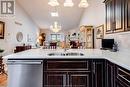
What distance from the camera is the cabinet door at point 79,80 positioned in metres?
3.12

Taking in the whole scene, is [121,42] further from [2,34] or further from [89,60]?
[2,34]

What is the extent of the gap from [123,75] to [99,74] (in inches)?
41.7

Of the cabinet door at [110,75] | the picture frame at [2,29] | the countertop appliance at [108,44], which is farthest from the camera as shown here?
the picture frame at [2,29]

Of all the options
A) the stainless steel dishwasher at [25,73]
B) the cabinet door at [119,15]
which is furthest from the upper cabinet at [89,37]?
the stainless steel dishwasher at [25,73]

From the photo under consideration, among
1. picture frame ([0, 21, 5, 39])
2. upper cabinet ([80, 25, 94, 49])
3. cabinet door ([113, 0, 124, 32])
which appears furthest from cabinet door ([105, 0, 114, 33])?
picture frame ([0, 21, 5, 39])

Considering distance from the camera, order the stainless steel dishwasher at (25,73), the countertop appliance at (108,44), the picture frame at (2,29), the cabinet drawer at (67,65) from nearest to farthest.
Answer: the stainless steel dishwasher at (25,73) < the cabinet drawer at (67,65) < the countertop appliance at (108,44) < the picture frame at (2,29)

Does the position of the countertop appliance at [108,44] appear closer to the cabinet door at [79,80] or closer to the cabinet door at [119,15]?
the cabinet door at [119,15]

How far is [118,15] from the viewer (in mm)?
3523

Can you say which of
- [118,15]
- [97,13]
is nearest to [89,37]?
[97,13]

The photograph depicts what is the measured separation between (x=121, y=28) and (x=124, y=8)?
1.30ft

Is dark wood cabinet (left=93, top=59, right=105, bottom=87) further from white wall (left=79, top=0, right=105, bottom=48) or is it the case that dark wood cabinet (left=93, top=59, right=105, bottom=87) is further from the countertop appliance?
white wall (left=79, top=0, right=105, bottom=48)

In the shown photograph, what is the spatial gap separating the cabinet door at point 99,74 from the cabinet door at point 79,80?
11cm

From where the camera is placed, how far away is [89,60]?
311 centimetres

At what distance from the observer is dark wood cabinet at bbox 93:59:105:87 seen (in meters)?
3.11
